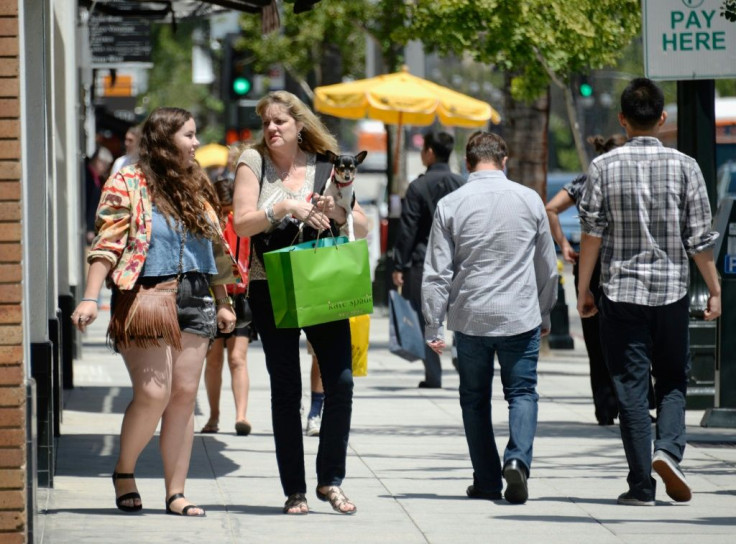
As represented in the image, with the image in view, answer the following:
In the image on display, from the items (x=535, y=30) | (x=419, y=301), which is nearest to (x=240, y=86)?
(x=535, y=30)

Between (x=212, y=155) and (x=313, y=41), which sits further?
(x=212, y=155)

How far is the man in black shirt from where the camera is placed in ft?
40.2

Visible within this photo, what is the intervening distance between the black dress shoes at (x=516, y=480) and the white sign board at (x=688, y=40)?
341cm

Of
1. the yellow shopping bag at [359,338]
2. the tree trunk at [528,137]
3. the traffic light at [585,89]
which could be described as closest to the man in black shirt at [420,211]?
the yellow shopping bag at [359,338]

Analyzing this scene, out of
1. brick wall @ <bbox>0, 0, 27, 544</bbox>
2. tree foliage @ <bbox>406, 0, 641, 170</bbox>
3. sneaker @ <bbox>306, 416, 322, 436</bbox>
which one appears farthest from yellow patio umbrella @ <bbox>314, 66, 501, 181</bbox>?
brick wall @ <bbox>0, 0, 27, 544</bbox>

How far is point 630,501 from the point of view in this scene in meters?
7.28

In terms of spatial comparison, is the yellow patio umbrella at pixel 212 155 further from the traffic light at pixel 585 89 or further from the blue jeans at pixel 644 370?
the blue jeans at pixel 644 370

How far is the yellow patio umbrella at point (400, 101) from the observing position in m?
17.4

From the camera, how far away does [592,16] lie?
13.3m

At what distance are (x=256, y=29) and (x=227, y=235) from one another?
20.2m

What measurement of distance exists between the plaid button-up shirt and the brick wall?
9.23 feet

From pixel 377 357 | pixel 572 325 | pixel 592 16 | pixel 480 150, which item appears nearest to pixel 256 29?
pixel 572 325

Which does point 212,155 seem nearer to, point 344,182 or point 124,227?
point 344,182

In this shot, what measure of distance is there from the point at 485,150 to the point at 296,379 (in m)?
1.53
